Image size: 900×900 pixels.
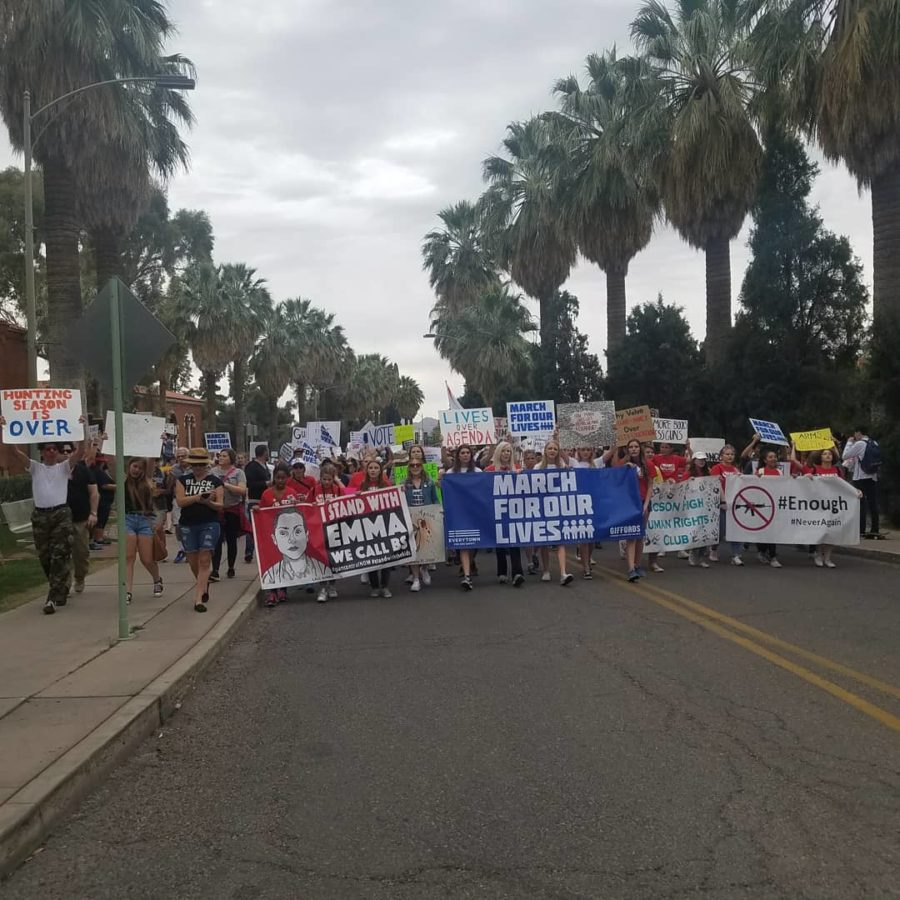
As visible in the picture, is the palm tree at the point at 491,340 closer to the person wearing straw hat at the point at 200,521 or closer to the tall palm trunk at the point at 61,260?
the tall palm trunk at the point at 61,260

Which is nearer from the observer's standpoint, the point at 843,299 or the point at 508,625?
the point at 508,625

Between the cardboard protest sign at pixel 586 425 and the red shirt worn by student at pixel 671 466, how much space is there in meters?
7.44

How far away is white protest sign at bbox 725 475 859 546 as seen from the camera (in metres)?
14.1

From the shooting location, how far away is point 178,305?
5034cm

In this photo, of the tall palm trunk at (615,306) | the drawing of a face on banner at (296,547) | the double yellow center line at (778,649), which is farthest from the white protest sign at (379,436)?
the double yellow center line at (778,649)

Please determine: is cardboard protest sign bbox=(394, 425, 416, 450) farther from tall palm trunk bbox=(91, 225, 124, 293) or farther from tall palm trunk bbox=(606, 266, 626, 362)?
tall palm trunk bbox=(91, 225, 124, 293)

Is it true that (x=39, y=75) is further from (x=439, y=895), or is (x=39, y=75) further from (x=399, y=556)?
(x=439, y=895)

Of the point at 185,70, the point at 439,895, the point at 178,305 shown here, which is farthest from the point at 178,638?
the point at 178,305

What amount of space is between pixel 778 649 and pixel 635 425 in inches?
432

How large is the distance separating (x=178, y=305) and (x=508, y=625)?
43.8m

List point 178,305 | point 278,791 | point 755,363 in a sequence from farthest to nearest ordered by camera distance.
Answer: point 178,305
point 755,363
point 278,791

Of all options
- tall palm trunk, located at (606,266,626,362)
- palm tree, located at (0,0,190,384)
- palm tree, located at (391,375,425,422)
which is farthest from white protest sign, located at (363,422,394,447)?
palm tree, located at (391,375,425,422)

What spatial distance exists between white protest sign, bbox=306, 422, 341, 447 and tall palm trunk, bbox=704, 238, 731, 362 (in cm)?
1001

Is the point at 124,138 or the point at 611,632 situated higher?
the point at 124,138
